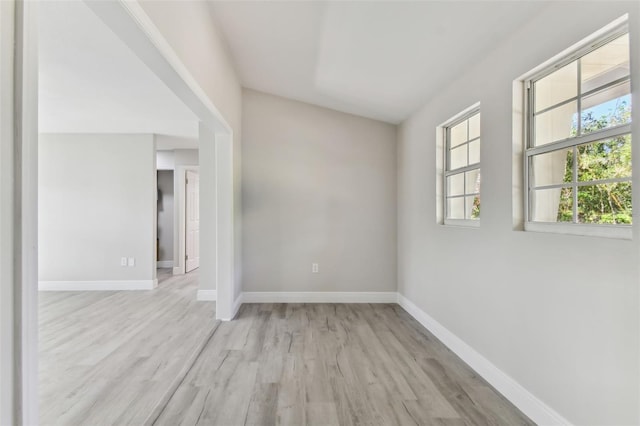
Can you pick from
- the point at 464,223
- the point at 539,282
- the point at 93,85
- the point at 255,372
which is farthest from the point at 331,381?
the point at 93,85

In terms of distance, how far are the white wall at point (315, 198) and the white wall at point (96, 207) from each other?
1.97 m

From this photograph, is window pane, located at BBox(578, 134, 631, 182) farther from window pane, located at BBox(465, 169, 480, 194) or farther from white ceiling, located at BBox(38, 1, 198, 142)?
white ceiling, located at BBox(38, 1, 198, 142)

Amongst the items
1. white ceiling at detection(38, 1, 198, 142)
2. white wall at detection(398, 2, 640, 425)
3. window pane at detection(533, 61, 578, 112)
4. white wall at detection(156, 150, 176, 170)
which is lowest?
white wall at detection(398, 2, 640, 425)

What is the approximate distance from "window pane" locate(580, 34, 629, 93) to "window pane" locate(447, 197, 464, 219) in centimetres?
134

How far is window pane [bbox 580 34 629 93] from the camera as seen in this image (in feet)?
4.71

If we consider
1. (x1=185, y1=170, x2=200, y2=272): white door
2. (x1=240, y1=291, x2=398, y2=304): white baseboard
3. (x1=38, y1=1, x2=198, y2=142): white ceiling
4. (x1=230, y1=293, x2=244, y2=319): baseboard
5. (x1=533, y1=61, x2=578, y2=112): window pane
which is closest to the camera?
(x1=533, y1=61, x2=578, y2=112): window pane

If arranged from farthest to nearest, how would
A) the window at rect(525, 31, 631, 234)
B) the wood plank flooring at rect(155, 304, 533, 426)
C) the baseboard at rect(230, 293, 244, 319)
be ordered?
the baseboard at rect(230, 293, 244, 319) < the wood plank flooring at rect(155, 304, 533, 426) < the window at rect(525, 31, 631, 234)

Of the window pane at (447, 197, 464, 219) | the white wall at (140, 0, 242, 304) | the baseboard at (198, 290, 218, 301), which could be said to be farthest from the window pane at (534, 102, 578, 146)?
the baseboard at (198, 290, 218, 301)

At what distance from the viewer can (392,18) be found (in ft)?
6.92

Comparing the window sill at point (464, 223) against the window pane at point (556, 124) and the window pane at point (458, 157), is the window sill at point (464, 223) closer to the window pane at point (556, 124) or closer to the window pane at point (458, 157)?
the window pane at point (458, 157)

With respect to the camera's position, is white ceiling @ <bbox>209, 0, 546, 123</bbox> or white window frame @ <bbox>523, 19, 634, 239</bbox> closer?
white window frame @ <bbox>523, 19, 634, 239</bbox>

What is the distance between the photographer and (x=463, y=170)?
8.81 feet

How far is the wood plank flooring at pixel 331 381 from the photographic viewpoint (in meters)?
1.78

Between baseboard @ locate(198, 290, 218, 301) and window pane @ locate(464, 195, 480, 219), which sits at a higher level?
window pane @ locate(464, 195, 480, 219)
